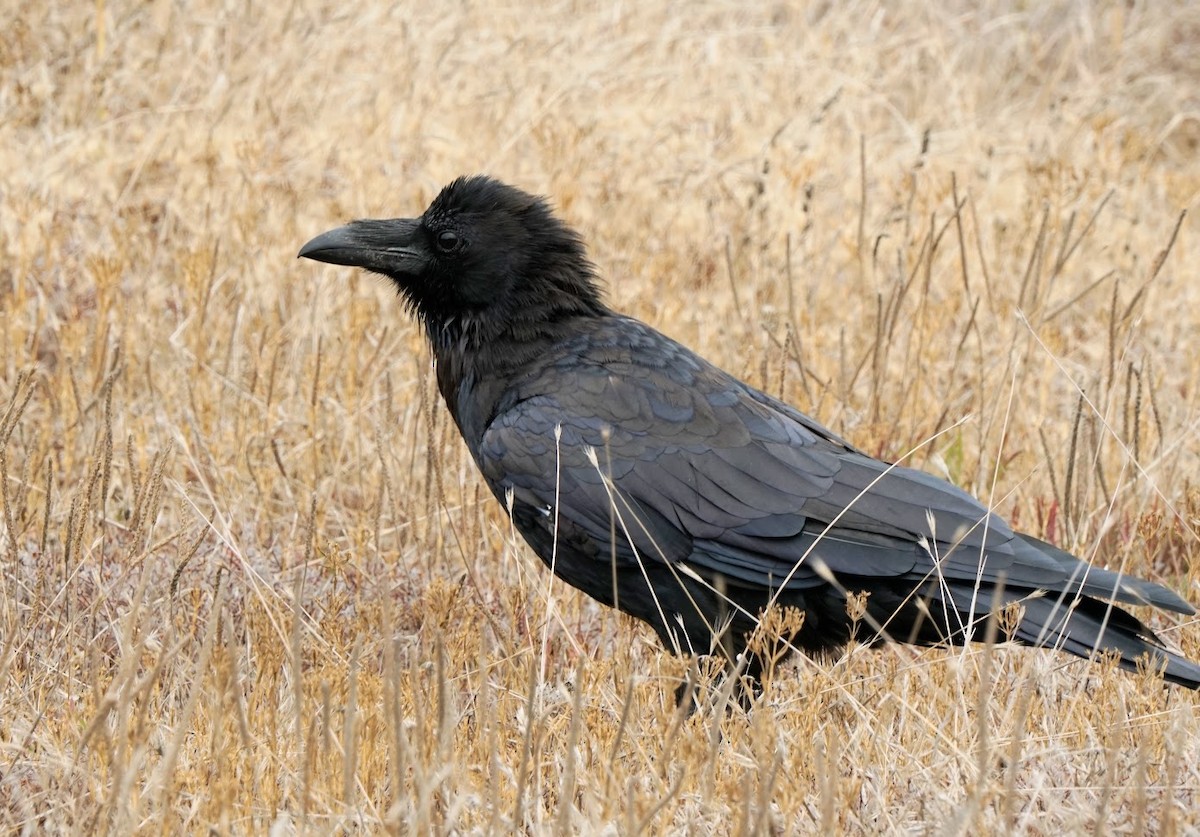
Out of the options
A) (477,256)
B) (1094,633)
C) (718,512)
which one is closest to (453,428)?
(477,256)

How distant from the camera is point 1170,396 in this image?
573 cm

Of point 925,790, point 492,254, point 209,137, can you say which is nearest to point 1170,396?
point 492,254

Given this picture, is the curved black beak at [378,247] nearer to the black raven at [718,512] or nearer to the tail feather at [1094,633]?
the black raven at [718,512]

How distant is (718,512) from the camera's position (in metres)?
3.78

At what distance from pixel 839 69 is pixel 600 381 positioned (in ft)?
19.4

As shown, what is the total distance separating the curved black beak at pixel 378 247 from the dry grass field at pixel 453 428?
415 millimetres

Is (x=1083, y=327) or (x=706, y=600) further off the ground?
(x=1083, y=327)

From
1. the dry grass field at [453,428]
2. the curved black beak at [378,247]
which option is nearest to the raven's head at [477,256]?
the curved black beak at [378,247]

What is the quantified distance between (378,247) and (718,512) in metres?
1.41

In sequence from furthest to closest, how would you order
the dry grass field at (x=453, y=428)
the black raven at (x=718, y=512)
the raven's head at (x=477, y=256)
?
the raven's head at (x=477, y=256) < the black raven at (x=718, y=512) < the dry grass field at (x=453, y=428)

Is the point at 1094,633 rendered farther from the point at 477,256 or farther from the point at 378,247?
the point at 378,247

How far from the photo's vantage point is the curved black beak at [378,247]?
4.34 metres

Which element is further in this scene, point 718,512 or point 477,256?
point 477,256

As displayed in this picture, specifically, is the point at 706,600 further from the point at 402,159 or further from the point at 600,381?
the point at 402,159
